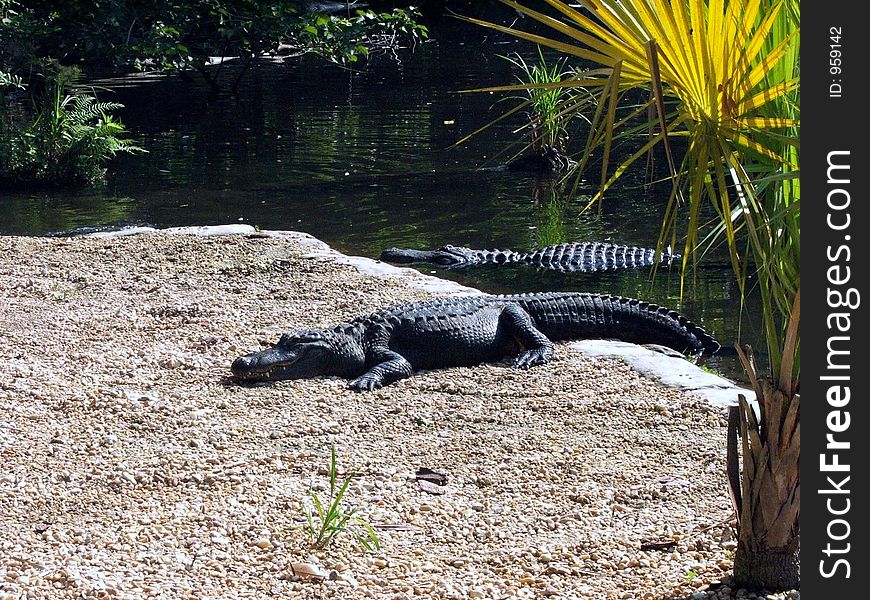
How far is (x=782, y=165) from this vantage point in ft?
8.50

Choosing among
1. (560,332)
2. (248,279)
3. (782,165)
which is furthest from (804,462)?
(248,279)

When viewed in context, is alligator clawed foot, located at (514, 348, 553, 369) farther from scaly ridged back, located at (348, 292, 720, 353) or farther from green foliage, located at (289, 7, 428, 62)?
green foliage, located at (289, 7, 428, 62)

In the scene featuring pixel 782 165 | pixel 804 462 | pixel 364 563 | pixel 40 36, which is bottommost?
pixel 364 563

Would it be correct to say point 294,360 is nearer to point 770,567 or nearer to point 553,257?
point 770,567

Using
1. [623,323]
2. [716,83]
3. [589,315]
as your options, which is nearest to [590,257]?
[623,323]

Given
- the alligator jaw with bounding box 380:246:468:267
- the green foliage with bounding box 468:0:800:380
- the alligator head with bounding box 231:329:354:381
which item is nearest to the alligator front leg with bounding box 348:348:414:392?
the alligator head with bounding box 231:329:354:381

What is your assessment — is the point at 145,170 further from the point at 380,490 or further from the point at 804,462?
the point at 804,462

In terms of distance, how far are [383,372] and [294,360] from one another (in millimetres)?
492

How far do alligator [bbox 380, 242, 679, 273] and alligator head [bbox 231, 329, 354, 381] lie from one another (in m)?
4.06

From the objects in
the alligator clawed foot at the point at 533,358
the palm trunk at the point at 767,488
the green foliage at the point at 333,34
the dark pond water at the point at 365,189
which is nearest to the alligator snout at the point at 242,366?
the alligator clawed foot at the point at 533,358

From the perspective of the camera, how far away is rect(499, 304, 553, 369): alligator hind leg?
5.87m

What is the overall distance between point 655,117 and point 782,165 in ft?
1.18

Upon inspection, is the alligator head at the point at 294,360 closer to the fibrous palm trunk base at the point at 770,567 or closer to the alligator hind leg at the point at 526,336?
the alligator hind leg at the point at 526,336

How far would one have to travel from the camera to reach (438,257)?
9.65 m
